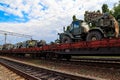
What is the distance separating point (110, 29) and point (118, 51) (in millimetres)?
4077

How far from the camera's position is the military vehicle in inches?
587

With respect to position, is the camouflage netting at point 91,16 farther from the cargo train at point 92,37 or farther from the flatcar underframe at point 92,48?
the flatcar underframe at point 92,48

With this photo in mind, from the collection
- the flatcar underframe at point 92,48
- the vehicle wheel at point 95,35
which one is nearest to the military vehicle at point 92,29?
the vehicle wheel at point 95,35

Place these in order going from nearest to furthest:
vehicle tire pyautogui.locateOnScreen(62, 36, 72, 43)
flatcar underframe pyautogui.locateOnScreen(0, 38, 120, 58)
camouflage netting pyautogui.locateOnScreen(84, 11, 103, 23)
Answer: flatcar underframe pyautogui.locateOnScreen(0, 38, 120, 58) → camouflage netting pyautogui.locateOnScreen(84, 11, 103, 23) → vehicle tire pyautogui.locateOnScreen(62, 36, 72, 43)

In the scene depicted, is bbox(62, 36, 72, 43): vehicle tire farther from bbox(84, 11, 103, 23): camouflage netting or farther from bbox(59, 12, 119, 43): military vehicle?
bbox(84, 11, 103, 23): camouflage netting

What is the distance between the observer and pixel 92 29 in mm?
15227

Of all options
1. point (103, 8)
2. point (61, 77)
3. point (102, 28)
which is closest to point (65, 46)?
point (102, 28)

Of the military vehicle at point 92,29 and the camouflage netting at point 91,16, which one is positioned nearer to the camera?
the military vehicle at point 92,29

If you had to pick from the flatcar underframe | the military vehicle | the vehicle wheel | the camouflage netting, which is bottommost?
the flatcar underframe

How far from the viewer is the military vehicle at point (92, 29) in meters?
14.9

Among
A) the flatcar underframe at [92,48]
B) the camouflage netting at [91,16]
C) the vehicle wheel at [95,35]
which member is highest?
the camouflage netting at [91,16]

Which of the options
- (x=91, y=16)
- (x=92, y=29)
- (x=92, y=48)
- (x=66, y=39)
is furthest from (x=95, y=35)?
(x=66, y=39)

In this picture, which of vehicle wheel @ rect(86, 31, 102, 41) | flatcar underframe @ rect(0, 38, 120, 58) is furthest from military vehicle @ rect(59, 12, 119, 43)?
flatcar underframe @ rect(0, 38, 120, 58)

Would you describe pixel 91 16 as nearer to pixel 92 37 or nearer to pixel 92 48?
pixel 92 37
